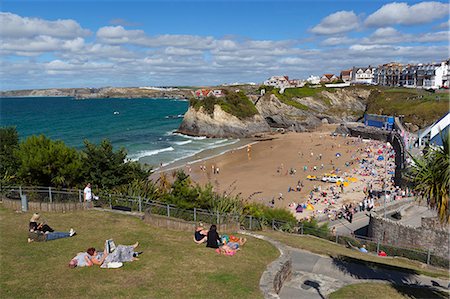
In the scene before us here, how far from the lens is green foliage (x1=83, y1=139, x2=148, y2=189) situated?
63.5 feet

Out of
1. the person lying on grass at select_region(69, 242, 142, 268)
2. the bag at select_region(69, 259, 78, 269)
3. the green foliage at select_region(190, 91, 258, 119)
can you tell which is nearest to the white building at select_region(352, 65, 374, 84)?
the green foliage at select_region(190, 91, 258, 119)

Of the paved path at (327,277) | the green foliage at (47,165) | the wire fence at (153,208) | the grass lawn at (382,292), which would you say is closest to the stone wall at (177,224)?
the wire fence at (153,208)

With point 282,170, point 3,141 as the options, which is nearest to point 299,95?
point 282,170

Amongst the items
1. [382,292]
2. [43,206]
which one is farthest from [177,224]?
[382,292]

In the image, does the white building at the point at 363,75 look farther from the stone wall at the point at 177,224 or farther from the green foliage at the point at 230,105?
the stone wall at the point at 177,224

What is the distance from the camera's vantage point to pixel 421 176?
934 centimetres

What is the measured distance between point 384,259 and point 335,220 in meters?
11.0

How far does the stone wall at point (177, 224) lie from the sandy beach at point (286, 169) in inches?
610

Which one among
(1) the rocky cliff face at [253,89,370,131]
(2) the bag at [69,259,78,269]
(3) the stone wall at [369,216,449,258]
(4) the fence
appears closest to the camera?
(2) the bag at [69,259,78,269]

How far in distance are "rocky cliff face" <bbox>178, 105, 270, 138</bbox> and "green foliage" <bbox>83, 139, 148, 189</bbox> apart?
54.3m

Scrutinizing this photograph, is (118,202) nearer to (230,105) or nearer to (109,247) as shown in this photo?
(109,247)

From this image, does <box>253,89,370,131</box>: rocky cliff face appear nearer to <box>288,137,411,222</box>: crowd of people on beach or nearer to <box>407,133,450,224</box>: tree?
<box>288,137,411,222</box>: crowd of people on beach

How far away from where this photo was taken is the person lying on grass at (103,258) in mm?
9656

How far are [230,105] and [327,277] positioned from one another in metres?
69.1
